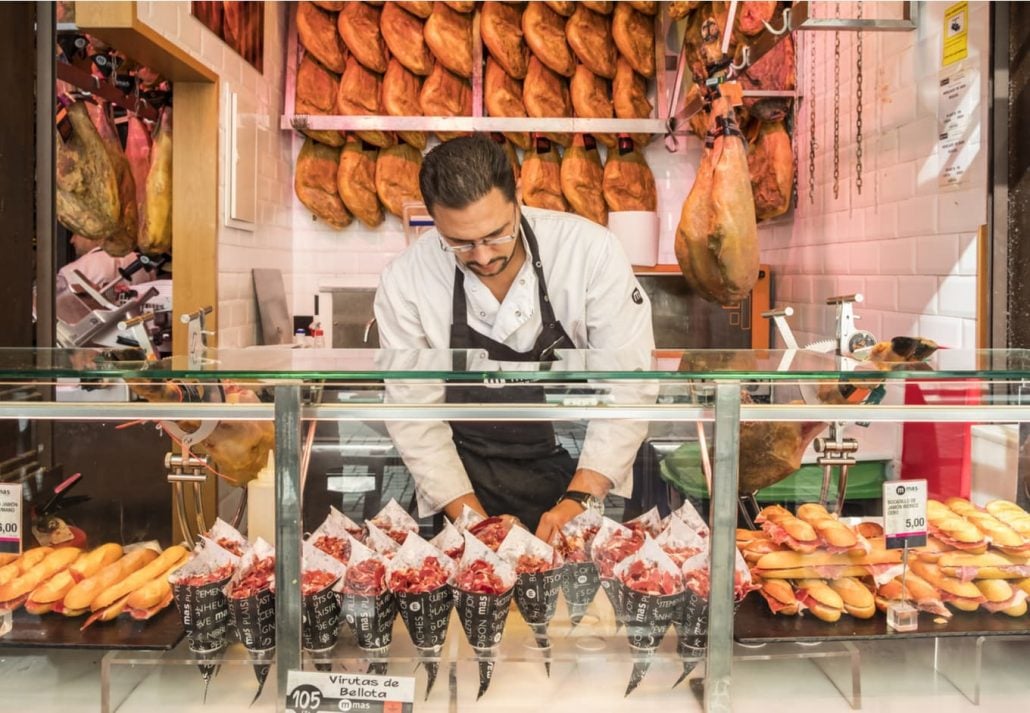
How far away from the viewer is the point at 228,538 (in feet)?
5.24

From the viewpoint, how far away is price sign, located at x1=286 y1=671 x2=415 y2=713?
53.1 inches

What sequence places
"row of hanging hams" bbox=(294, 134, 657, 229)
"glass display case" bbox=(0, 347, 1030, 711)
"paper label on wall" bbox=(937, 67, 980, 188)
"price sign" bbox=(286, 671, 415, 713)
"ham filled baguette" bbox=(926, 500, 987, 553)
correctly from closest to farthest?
"price sign" bbox=(286, 671, 415, 713) → "glass display case" bbox=(0, 347, 1030, 711) → "ham filled baguette" bbox=(926, 500, 987, 553) → "paper label on wall" bbox=(937, 67, 980, 188) → "row of hanging hams" bbox=(294, 134, 657, 229)

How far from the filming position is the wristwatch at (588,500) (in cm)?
166

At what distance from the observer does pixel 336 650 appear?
1.50 meters

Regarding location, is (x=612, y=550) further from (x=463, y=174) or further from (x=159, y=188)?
(x=159, y=188)

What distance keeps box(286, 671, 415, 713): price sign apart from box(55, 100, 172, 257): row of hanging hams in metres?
3.16

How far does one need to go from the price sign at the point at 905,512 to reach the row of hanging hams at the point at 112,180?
3.48 m

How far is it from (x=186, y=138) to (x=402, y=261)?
170cm

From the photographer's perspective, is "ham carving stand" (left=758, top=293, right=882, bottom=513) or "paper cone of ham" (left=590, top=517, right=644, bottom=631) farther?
"ham carving stand" (left=758, top=293, right=882, bottom=513)

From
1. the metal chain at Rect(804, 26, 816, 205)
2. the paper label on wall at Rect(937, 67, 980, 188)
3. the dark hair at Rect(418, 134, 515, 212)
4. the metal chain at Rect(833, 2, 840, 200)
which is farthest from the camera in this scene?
the metal chain at Rect(804, 26, 816, 205)

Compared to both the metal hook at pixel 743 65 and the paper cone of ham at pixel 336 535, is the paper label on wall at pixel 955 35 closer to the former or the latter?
the metal hook at pixel 743 65

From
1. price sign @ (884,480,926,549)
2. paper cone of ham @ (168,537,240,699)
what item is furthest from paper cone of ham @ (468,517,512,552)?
price sign @ (884,480,926,549)

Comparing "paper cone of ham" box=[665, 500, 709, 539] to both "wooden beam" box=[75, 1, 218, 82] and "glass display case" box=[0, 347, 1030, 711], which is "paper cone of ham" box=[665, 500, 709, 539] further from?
"wooden beam" box=[75, 1, 218, 82]

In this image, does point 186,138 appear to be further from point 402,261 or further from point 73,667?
point 73,667
